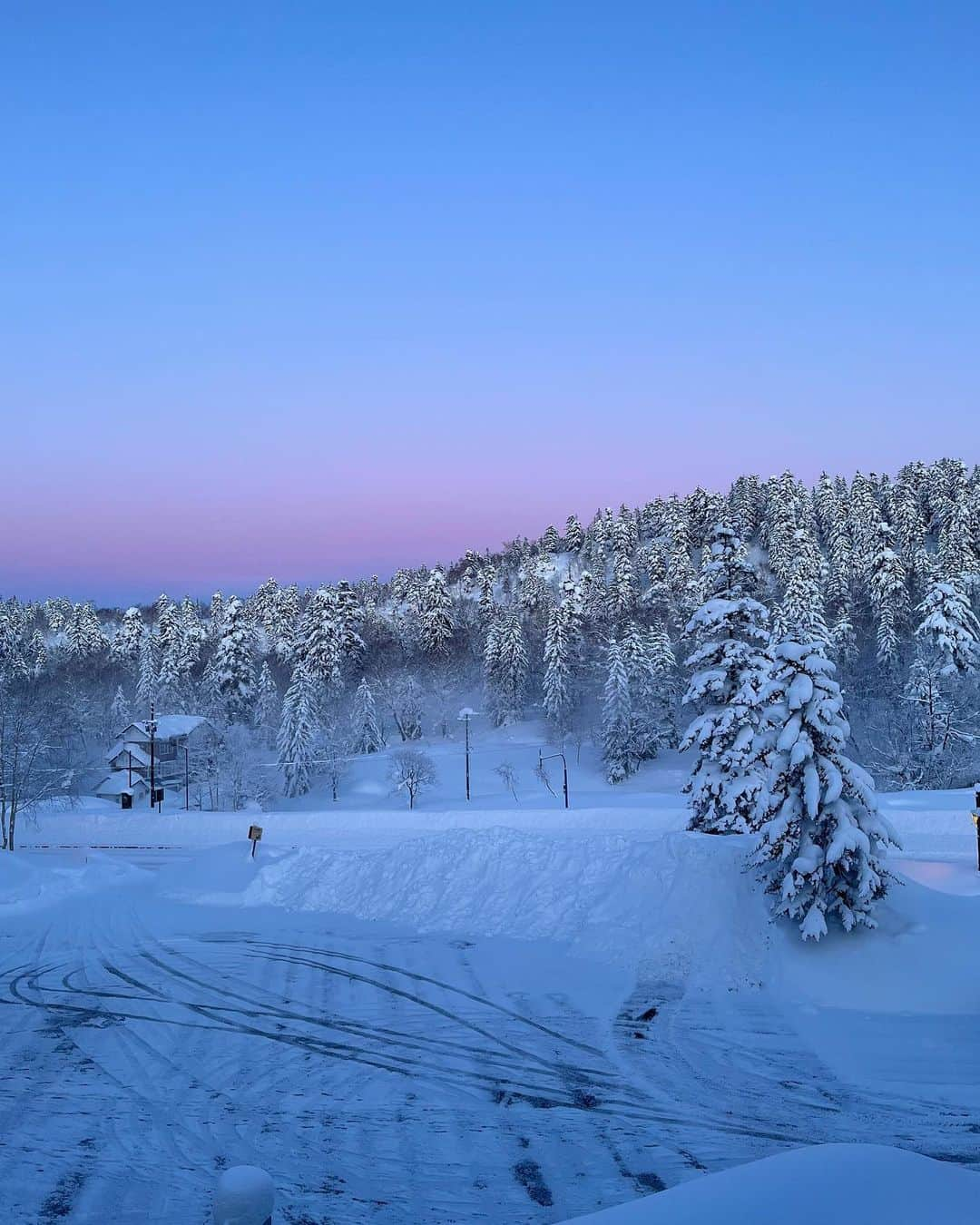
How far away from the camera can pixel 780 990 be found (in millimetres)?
14562

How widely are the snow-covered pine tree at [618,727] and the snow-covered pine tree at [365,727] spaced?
20829 mm

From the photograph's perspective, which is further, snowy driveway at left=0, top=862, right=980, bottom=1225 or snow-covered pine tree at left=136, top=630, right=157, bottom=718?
snow-covered pine tree at left=136, top=630, right=157, bottom=718

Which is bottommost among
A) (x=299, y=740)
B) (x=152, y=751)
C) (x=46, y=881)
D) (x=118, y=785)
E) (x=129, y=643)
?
(x=118, y=785)

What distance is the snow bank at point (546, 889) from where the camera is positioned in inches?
658

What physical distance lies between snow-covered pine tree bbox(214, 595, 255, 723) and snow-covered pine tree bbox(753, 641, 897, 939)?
7139cm

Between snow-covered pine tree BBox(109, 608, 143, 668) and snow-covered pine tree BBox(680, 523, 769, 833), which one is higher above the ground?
snow-covered pine tree BBox(680, 523, 769, 833)

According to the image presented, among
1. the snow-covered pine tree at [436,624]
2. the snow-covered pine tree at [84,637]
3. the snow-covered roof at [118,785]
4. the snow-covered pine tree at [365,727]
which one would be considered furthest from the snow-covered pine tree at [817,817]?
the snow-covered pine tree at [84,637]

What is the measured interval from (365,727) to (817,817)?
6173cm

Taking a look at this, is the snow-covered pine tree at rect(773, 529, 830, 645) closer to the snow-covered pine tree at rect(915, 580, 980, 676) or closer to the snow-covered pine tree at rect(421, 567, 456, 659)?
the snow-covered pine tree at rect(915, 580, 980, 676)

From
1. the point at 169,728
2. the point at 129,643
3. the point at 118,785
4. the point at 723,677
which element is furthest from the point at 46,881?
the point at 129,643

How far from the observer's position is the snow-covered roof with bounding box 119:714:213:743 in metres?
72.6

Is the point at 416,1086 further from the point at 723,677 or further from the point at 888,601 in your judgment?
the point at 888,601

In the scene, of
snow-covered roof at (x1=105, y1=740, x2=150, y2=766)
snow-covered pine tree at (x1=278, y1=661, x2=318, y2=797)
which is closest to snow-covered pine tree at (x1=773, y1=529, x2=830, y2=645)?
snow-covered pine tree at (x1=278, y1=661, x2=318, y2=797)

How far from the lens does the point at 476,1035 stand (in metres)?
12.7
